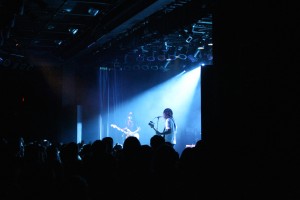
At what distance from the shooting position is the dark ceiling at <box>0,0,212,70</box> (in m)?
8.00

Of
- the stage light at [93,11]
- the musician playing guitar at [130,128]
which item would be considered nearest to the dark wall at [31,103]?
the musician playing guitar at [130,128]

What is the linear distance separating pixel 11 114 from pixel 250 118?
13.2m

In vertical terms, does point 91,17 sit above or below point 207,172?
above

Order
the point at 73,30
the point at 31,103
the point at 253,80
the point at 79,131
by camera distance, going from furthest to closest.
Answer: the point at 31,103 → the point at 79,131 → the point at 73,30 → the point at 253,80

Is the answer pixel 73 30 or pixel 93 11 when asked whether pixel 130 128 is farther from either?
pixel 93 11

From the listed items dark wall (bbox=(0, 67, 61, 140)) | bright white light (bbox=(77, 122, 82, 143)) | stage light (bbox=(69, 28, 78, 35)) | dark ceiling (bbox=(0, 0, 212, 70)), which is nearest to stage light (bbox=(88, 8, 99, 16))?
dark ceiling (bbox=(0, 0, 212, 70))

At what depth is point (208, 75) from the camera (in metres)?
4.58

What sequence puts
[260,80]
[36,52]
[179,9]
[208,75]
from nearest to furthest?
[260,80], [208,75], [179,9], [36,52]

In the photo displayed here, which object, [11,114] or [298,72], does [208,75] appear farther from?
[11,114]

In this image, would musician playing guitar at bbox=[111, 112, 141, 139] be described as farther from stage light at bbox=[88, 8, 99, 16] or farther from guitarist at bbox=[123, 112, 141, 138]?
stage light at bbox=[88, 8, 99, 16]

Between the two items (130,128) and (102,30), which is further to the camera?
(130,128)

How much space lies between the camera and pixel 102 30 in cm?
1019

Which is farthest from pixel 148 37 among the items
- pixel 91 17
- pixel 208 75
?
pixel 208 75

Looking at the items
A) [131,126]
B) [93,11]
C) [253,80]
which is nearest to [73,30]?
[93,11]
